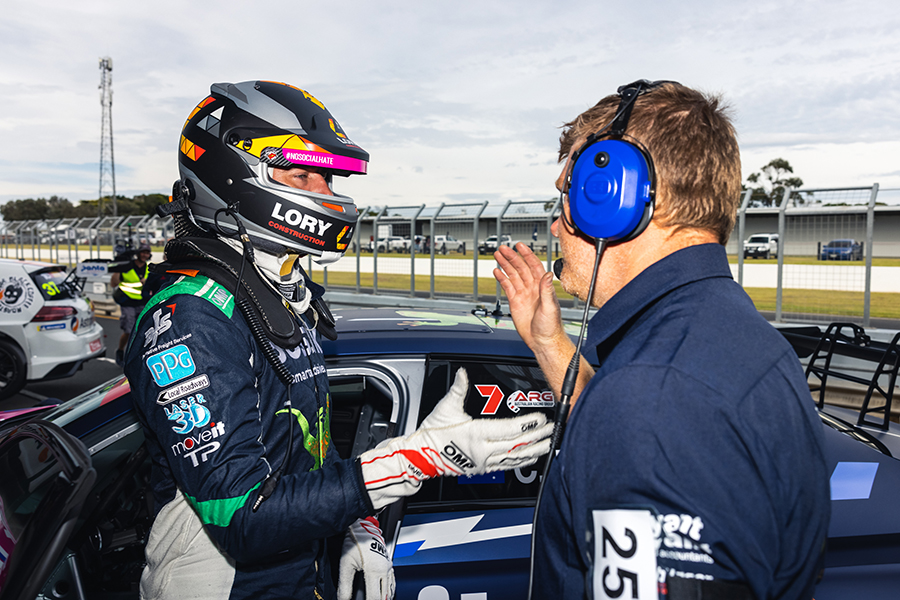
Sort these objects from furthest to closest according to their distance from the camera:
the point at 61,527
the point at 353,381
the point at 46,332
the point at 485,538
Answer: the point at 46,332 < the point at 353,381 < the point at 485,538 < the point at 61,527

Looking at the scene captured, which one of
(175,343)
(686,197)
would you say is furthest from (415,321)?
(686,197)

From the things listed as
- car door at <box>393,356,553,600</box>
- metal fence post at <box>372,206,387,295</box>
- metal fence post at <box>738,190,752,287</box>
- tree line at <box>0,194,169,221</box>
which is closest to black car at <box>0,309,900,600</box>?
car door at <box>393,356,553,600</box>

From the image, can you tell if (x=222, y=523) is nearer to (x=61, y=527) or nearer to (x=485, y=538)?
(x=61, y=527)

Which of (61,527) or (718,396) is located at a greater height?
(718,396)

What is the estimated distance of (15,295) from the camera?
773 centimetres

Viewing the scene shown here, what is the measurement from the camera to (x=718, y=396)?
917mm

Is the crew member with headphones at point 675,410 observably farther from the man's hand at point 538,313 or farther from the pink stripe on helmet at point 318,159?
the pink stripe on helmet at point 318,159

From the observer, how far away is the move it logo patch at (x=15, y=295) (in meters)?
7.68

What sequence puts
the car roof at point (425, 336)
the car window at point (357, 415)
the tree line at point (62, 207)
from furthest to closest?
1. the tree line at point (62, 207)
2. the car window at point (357, 415)
3. the car roof at point (425, 336)

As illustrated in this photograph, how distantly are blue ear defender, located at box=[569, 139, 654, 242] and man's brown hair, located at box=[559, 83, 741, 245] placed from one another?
0.09ft

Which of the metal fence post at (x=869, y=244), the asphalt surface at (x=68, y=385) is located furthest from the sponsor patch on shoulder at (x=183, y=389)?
the metal fence post at (x=869, y=244)

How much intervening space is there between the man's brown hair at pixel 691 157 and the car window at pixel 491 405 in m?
1.43

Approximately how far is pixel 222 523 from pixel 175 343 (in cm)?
45

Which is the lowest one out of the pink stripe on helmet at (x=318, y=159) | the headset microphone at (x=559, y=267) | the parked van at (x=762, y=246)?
the headset microphone at (x=559, y=267)
